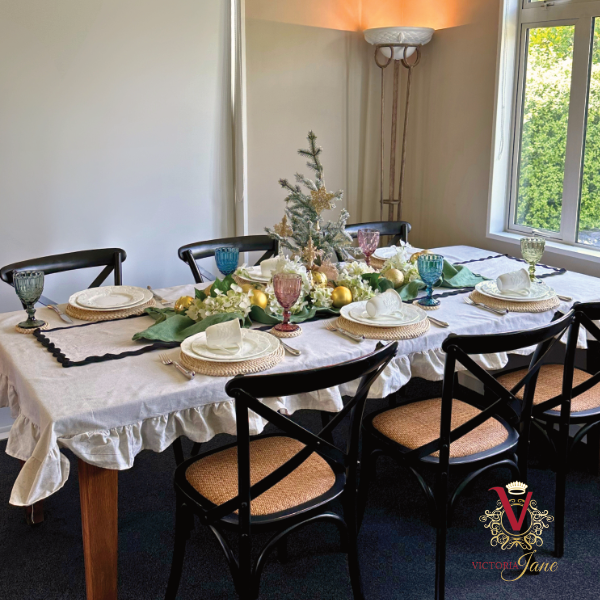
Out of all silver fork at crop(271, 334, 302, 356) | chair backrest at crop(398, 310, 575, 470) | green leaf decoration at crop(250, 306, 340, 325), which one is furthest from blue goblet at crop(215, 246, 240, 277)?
chair backrest at crop(398, 310, 575, 470)

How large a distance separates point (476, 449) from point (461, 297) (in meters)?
0.66

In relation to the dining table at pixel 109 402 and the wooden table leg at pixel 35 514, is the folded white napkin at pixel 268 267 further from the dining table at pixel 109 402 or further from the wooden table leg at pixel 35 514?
the wooden table leg at pixel 35 514

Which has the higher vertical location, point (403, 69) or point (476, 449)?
point (403, 69)

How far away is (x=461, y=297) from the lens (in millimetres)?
2352

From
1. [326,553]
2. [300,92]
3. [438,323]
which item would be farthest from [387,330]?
[300,92]

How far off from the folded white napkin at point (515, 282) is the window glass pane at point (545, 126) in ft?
3.55

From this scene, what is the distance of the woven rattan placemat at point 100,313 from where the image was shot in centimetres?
214

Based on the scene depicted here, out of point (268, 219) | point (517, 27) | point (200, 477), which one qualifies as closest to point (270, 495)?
point (200, 477)

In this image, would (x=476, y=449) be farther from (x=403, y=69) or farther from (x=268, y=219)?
(x=403, y=69)

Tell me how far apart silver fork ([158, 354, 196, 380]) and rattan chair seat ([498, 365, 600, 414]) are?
1113 millimetres

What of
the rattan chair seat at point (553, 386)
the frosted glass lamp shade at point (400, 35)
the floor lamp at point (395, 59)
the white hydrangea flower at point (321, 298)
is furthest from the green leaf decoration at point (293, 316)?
the frosted glass lamp shade at point (400, 35)

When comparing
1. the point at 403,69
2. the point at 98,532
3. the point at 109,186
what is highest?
the point at 403,69

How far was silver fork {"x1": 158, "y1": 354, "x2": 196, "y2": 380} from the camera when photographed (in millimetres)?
1665

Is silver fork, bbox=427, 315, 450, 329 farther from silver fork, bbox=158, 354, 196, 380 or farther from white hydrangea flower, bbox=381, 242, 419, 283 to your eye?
silver fork, bbox=158, 354, 196, 380
